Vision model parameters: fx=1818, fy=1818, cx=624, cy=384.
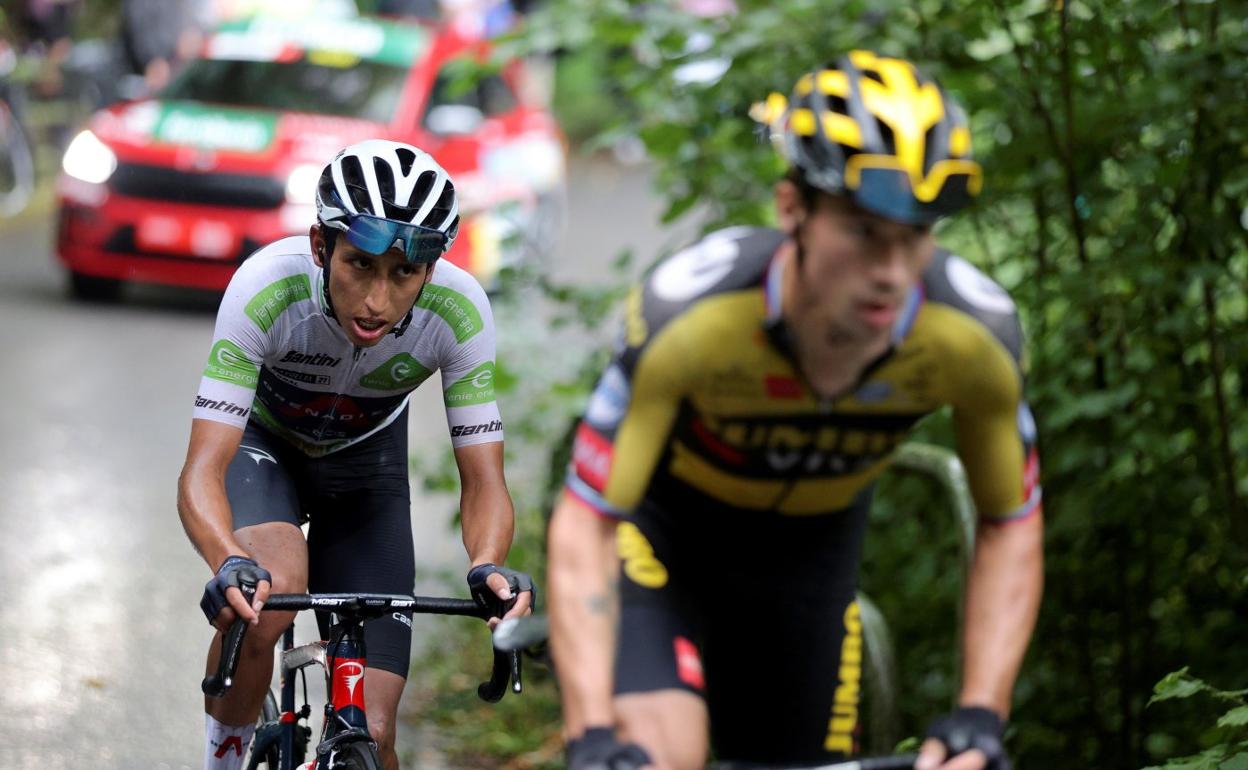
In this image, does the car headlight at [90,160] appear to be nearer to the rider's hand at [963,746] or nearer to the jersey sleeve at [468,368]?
the jersey sleeve at [468,368]

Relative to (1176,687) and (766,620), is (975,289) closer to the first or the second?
(766,620)

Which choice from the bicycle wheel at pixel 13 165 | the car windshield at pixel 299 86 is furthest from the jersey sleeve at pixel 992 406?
the bicycle wheel at pixel 13 165

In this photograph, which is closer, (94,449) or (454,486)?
(454,486)

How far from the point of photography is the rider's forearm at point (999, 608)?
3.00m

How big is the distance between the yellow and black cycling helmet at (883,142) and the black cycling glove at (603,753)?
92 centimetres

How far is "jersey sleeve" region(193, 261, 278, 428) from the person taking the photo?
13.3 feet

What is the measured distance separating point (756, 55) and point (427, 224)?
2473 mm

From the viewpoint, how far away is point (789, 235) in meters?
3.01

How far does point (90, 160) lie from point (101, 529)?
17.0 feet

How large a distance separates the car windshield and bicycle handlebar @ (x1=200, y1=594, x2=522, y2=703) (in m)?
9.47

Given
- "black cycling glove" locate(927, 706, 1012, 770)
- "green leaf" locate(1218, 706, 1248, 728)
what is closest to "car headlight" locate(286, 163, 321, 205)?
"green leaf" locate(1218, 706, 1248, 728)

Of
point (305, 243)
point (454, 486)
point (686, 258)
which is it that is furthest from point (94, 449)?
point (686, 258)

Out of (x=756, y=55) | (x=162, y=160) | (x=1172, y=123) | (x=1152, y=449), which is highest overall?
(x=162, y=160)

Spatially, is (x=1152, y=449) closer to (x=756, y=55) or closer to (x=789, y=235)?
(x=756, y=55)
